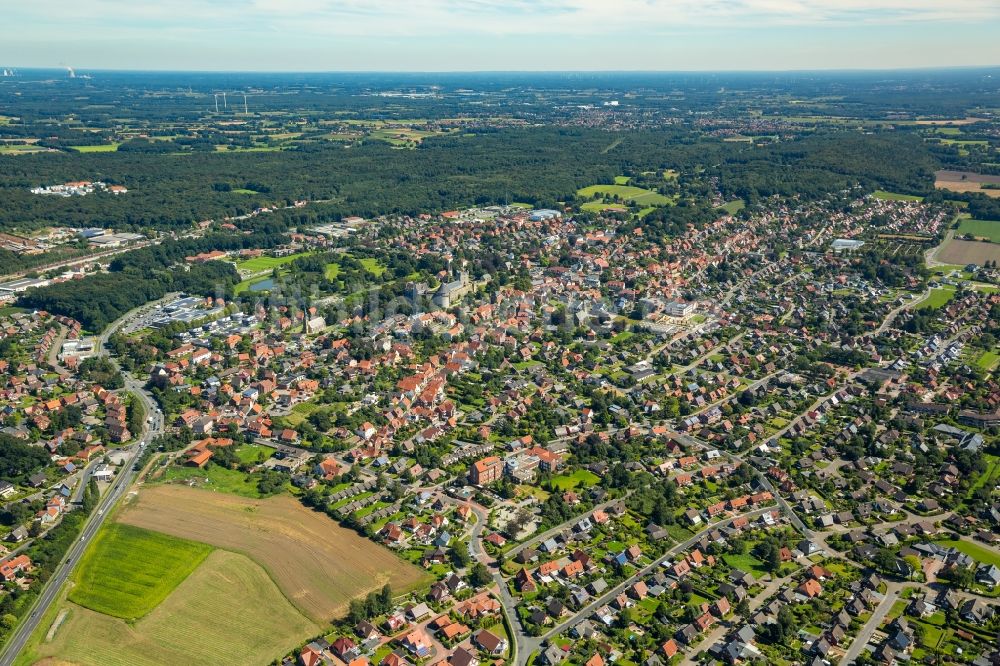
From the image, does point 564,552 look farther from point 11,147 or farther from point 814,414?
point 11,147

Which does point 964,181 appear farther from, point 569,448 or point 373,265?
point 569,448

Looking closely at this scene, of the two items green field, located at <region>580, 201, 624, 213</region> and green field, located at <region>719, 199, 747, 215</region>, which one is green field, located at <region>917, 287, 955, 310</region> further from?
green field, located at <region>580, 201, 624, 213</region>

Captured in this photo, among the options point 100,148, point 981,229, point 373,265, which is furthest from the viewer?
point 100,148

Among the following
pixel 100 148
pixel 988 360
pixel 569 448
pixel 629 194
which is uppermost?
pixel 100 148

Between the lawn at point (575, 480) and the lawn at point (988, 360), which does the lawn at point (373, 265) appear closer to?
the lawn at point (575, 480)

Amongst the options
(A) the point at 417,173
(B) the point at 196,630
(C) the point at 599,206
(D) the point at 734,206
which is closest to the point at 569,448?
(B) the point at 196,630

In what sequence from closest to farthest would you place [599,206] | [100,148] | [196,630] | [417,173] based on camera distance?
[196,630] → [599,206] → [417,173] → [100,148]

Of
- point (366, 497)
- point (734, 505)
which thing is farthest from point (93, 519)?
point (734, 505)
